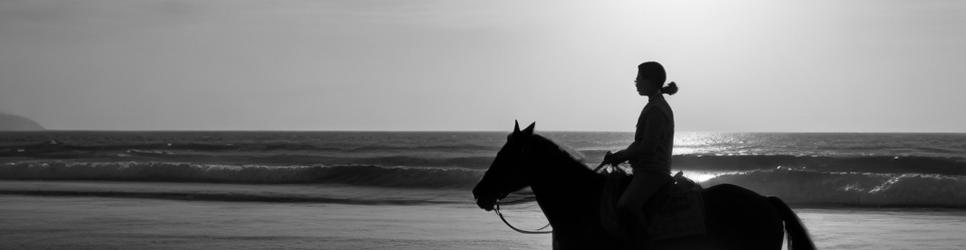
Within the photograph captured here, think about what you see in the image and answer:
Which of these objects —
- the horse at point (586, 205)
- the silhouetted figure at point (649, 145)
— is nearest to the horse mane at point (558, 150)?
the horse at point (586, 205)

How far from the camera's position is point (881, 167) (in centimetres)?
3984

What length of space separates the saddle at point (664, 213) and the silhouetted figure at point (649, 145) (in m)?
0.06

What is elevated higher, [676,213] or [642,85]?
[642,85]

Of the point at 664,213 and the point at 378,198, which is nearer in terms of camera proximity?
the point at 664,213

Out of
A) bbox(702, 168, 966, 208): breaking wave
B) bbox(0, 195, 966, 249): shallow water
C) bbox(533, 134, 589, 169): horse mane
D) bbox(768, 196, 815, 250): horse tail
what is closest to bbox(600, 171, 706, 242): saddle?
bbox(533, 134, 589, 169): horse mane

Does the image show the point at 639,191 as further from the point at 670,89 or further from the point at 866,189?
the point at 866,189

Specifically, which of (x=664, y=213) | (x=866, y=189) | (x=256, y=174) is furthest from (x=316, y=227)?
(x=256, y=174)

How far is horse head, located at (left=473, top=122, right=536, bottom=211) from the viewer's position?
20.9 feet

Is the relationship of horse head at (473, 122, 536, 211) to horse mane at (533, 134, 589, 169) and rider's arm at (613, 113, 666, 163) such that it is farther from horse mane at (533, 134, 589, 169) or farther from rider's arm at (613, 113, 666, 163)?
rider's arm at (613, 113, 666, 163)

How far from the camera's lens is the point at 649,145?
19.8 feet

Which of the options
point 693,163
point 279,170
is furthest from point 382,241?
point 693,163

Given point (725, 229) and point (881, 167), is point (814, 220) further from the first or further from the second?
point (881, 167)

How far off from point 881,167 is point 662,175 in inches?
1439

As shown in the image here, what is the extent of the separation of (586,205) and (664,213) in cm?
47
